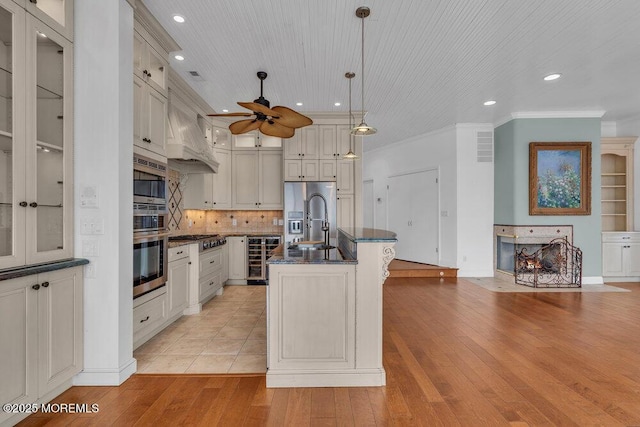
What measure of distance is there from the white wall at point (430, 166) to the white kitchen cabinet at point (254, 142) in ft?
8.89

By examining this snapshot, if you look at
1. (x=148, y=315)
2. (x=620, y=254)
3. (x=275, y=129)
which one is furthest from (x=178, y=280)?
(x=620, y=254)

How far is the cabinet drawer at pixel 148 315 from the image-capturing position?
270 cm

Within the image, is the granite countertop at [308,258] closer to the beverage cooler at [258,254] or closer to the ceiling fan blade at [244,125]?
the ceiling fan blade at [244,125]

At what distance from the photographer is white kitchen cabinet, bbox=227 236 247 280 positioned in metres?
5.34

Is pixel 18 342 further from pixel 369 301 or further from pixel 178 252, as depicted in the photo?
pixel 369 301

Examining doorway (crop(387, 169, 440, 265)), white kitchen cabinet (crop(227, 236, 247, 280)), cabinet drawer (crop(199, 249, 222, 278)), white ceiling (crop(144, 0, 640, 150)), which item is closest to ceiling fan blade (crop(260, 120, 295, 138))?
white ceiling (crop(144, 0, 640, 150))

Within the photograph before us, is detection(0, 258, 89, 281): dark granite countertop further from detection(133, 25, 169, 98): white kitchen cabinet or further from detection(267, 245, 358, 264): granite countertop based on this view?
detection(133, 25, 169, 98): white kitchen cabinet

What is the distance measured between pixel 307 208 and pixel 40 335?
3.89 m

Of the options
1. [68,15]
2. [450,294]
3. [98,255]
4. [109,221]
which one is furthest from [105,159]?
[450,294]

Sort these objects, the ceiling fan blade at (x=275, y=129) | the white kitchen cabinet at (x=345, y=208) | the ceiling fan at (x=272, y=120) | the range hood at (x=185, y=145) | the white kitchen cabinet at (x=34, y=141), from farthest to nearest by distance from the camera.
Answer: the white kitchen cabinet at (x=345, y=208)
the range hood at (x=185, y=145)
the ceiling fan blade at (x=275, y=129)
the ceiling fan at (x=272, y=120)
the white kitchen cabinet at (x=34, y=141)

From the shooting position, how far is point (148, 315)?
2902 millimetres

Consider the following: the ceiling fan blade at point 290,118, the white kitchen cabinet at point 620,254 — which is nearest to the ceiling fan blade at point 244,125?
the ceiling fan blade at point 290,118

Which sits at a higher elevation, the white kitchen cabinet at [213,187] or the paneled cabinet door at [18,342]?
the white kitchen cabinet at [213,187]

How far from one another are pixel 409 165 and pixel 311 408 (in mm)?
6275
